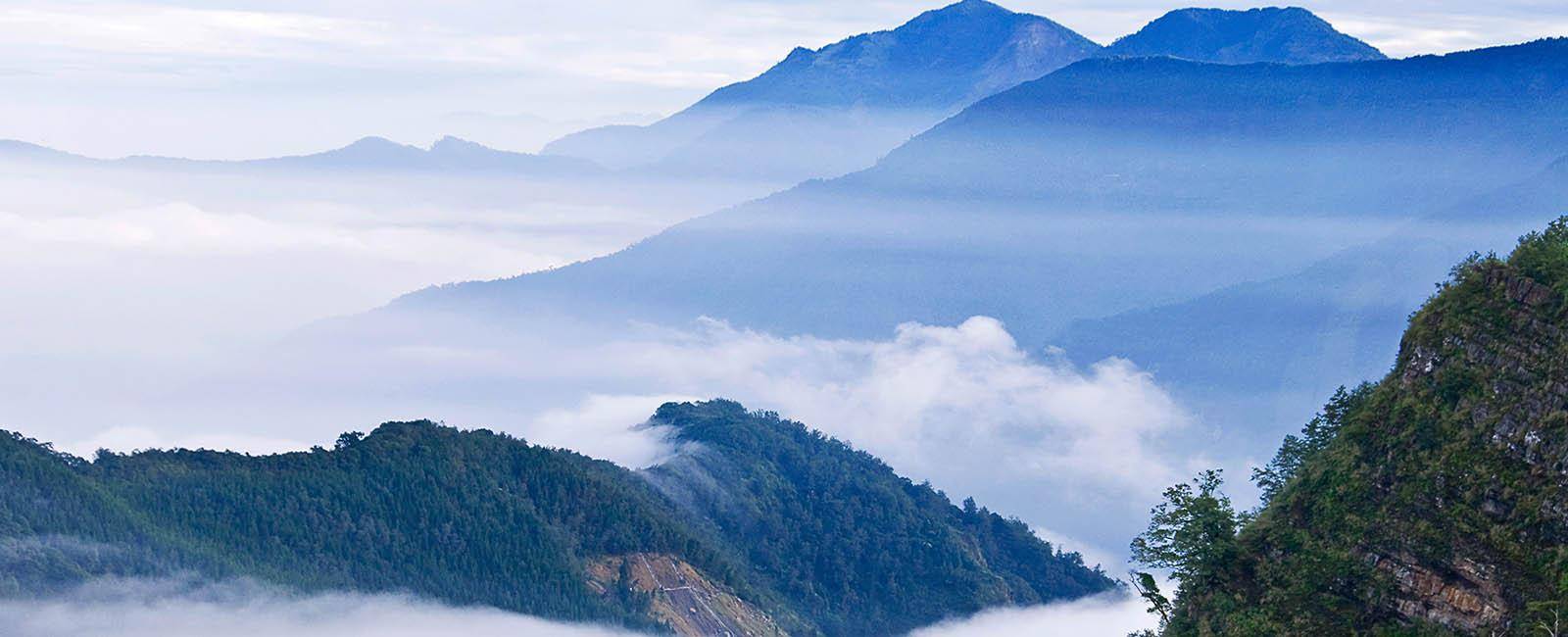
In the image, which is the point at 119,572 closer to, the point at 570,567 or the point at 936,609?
the point at 570,567

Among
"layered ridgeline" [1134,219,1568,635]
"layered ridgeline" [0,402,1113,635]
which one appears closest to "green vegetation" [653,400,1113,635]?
"layered ridgeline" [0,402,1113,635]

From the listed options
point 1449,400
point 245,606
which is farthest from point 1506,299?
point 245,606

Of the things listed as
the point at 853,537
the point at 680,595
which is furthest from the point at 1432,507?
the point at 853,537

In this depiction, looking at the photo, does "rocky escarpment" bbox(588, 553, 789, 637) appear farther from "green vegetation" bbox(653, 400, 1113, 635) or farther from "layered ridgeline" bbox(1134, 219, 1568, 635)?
"layered ridgeline" bbox(1134, 219, 1568, 635)

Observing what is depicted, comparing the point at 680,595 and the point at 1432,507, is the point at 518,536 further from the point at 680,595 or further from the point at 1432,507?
the point at 1432,507

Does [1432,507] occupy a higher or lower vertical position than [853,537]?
lower
